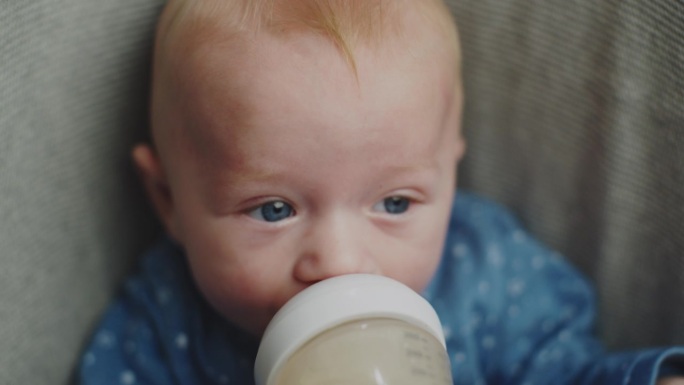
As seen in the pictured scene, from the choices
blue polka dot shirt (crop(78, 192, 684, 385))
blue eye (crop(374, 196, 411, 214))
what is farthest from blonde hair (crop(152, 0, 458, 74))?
blue polka dot shirt (crop(78, 192, 684, 385))

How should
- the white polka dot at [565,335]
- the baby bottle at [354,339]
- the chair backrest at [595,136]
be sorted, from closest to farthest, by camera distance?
the baby bottle at [354,339]
the chair backrest at [595,136]
the white polka dot at [565,335]

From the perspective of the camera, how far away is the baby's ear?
0.94 meters

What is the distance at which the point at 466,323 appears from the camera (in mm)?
Result: 1020

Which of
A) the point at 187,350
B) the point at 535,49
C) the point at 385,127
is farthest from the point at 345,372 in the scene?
the point at 535,49

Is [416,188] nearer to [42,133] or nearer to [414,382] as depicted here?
[414,382]

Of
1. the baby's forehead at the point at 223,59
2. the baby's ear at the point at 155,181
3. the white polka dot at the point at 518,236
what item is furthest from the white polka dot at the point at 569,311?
the baby's ear at the point at 155,181

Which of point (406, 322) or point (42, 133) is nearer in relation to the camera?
point (406, 322)

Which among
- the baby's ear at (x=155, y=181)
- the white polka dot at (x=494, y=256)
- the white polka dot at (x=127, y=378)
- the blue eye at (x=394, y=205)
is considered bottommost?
the white polka dot at (x=127, y=378)

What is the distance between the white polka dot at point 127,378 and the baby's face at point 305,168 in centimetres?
19

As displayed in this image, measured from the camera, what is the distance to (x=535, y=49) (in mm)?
1003

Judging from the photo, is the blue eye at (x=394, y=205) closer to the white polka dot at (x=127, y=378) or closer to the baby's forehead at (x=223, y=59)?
the baby's forehead at (x=223, y=59)

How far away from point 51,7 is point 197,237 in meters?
0.28

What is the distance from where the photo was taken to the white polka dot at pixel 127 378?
96 cm

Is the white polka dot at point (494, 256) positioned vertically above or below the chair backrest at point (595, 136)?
below
